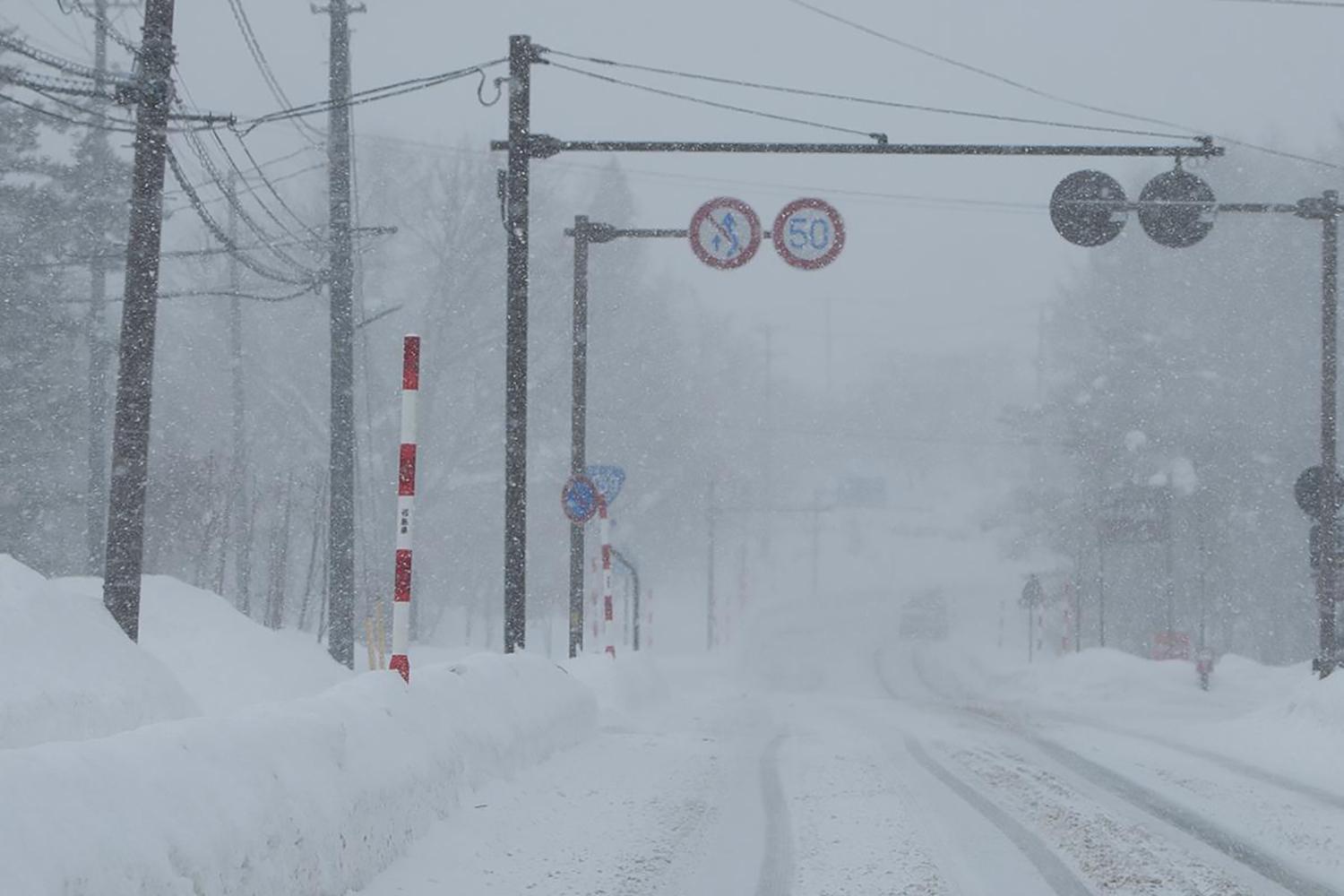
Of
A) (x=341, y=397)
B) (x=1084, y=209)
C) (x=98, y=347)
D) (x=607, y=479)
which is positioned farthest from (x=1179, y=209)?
(x=98, y=347)

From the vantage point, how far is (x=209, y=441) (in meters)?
49.0

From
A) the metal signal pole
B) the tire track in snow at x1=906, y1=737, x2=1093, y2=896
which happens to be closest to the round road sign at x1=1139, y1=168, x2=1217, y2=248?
the metal signal pole

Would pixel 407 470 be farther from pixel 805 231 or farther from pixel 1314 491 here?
pixel 1314 491

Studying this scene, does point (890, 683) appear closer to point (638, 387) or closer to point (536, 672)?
point (638, 387)

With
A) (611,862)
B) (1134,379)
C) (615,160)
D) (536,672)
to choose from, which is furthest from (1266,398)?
(611,862)

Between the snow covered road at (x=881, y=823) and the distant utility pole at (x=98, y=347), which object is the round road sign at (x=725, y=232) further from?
the distant utility pole at (x=98, y=347)

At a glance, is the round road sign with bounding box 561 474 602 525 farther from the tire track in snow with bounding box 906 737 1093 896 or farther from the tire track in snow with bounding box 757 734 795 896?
the tire track in snow with bounding box 906 737 1093 896

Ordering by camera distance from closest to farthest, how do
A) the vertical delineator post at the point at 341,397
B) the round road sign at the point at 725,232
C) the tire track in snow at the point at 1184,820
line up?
the tire track in snow at the point at 1184,820 → the round road sign at the point at 725,232 → the vertical delineator post at the point at 341,397

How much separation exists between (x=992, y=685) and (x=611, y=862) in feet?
85.7

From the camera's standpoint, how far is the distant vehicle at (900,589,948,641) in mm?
55406

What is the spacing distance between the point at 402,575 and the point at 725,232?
9455 mm

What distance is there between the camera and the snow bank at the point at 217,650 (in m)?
14.1

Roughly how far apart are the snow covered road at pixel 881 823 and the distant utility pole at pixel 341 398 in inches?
351

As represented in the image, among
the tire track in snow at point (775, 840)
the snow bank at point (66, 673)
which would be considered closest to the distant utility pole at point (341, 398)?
the snow bank at point (66, 673)
